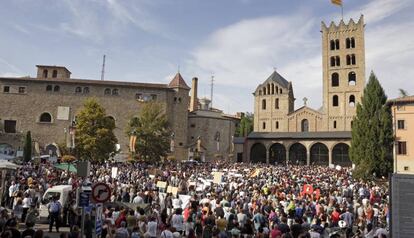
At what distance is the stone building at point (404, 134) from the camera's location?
126ft

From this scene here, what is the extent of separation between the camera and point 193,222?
1205 centimetres

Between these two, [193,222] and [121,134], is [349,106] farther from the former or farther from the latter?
[193,222]

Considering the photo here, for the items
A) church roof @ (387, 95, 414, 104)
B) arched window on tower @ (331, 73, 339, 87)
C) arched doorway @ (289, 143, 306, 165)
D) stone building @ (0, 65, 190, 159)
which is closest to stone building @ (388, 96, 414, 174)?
church roof @ (387, 95, 414, 104)

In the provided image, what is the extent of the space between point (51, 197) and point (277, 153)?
158 feet

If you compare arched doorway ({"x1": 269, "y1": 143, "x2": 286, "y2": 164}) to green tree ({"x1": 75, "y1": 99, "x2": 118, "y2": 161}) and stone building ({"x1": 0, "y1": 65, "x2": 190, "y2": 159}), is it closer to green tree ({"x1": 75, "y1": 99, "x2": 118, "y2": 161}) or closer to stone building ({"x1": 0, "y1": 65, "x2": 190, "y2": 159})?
stone building ({"x1": 0, "y1": 65, "x2": 190, "y2": 159})

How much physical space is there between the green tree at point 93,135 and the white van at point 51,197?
84.9ft

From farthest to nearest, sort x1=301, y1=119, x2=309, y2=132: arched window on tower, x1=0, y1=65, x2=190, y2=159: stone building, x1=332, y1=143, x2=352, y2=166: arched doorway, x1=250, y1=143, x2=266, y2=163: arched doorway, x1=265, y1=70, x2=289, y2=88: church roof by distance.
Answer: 1. x1=265, y1=70, x2=289, y2=88: church roof
2. x1=301, y1=119, x2=309, y2=132: arched window on tower
3. x1=250, y1=143, x2=266, y2=163: arched doorway
4. x1=0, y1=65, x2=190, y2=159: stone building
5. x1=332, y1=143, x2=352, y2=166: arched doorway

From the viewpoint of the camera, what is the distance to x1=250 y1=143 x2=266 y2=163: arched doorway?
196ft

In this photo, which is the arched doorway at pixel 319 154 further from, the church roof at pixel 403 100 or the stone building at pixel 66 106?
the stone building at pixel 66 106

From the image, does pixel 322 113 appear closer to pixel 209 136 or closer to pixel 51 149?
pixel 209 136

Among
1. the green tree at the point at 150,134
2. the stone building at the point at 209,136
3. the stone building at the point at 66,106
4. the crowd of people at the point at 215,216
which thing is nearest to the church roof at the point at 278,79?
the stone building at the point at 209,136

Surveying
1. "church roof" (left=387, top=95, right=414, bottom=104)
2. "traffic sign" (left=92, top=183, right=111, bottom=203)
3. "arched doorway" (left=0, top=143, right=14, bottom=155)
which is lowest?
"traffic sign" (left=92, top=183, right=111, bottom=203)

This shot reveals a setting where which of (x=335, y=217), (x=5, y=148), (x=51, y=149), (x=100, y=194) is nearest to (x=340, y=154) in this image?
(x=51, y=149)

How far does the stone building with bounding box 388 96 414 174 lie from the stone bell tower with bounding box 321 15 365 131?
777 inches
